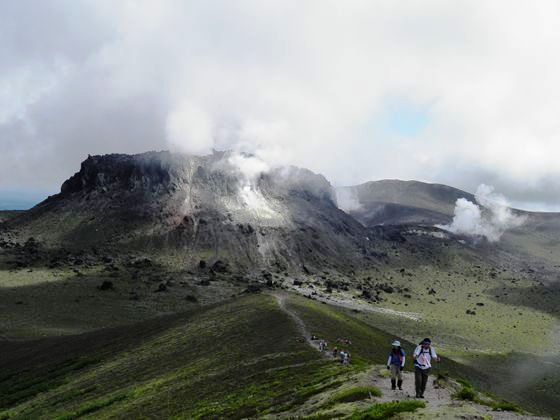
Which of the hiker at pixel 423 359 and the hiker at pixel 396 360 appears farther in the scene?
the hiker at pixel 396 360

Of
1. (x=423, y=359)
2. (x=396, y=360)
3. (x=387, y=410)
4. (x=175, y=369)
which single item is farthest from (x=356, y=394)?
(x=175, y=369)

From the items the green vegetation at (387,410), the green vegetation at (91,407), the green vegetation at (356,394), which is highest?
the green vegetation at (387,410)

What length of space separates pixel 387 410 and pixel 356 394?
240 inches

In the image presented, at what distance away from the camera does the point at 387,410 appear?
2312cm

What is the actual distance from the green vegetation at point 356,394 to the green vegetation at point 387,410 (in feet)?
13.7

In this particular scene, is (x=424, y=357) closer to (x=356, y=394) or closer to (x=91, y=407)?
(x=356, y=394)

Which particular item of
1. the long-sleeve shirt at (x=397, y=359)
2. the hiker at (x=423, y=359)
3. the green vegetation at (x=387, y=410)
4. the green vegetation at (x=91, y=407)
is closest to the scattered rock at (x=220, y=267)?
the green vegetation at (x=91, y=407)

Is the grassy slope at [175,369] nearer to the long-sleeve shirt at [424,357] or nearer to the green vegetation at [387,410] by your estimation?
the long-sleeve shirt at [424,357]

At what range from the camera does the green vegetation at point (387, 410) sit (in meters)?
22.8

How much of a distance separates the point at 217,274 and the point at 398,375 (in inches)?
6239

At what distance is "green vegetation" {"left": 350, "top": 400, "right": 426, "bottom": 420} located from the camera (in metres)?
22.8

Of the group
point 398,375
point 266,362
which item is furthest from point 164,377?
point 398,375

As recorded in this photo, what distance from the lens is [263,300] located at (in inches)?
3295

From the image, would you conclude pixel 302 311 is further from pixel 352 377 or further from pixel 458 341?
pixel 458 341
